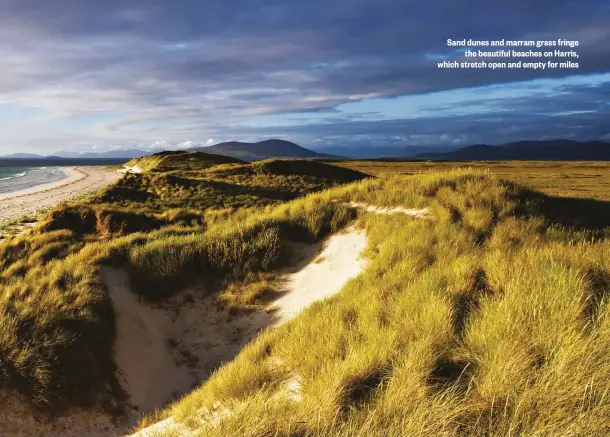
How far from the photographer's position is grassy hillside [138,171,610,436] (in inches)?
124

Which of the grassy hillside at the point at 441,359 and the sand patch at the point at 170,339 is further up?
the grassy hillside at the point at 441,359

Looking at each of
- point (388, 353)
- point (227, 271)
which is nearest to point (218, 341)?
point (227, 271)

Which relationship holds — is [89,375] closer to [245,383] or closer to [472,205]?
[245,383]

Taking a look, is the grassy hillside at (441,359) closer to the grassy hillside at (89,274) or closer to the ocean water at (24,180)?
the grassy hillside at (89,274)

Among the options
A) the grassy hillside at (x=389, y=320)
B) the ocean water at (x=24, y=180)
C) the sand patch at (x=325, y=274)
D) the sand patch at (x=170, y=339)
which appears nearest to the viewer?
the grassy hillside at (x=389, y=320)

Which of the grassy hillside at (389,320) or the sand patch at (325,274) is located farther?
the sand patch at (325,274)

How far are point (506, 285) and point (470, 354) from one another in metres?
1.78

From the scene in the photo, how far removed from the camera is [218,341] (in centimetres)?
854

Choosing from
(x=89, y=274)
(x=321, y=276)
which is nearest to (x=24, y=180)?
(x=89, y=274)

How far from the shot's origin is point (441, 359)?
160 inches

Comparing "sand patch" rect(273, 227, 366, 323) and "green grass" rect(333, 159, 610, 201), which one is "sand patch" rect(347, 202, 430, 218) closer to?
"sand patch" rect(273, 227, 366, 323)

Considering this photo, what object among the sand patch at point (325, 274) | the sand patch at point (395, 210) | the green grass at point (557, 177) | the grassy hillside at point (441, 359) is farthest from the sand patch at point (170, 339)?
the green grass at point (557, 177)

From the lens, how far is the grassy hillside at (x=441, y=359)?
10.4 ft

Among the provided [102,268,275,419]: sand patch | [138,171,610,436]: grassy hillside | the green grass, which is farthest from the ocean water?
[138,171,610,436]: grassy hillside
